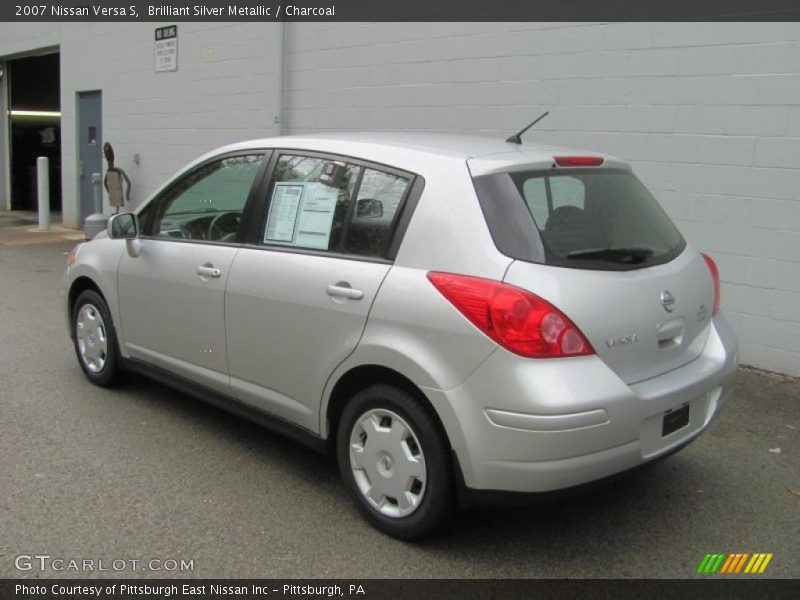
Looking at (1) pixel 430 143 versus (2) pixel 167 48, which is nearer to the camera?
(1) pixel 430 143

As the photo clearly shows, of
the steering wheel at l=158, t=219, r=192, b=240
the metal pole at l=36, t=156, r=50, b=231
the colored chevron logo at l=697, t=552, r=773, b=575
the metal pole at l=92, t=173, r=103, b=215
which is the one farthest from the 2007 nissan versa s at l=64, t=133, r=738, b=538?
the metal pole at l=36, t=156, r=50, b=231

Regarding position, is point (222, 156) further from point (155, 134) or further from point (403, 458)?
point (155, 134)

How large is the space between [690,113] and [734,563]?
153 inches

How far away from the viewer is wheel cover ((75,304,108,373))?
5176 mm

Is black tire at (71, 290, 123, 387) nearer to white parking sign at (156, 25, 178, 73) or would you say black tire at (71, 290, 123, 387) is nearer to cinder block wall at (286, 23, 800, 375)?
cinder block wall at (286, 23, 800, 375)

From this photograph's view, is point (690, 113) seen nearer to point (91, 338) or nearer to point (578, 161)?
point (578, 161)

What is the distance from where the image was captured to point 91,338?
17.3 ft

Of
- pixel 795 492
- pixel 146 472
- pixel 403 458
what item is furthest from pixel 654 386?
pixel 146 472

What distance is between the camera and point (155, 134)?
12.1 m

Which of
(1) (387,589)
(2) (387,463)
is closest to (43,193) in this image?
(2) (387,463)

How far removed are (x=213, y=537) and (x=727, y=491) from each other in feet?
8.40

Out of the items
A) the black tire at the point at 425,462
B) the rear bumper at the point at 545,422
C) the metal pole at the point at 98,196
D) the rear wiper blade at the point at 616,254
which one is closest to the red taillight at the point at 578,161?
the rear wiper blade at the point at 616,254

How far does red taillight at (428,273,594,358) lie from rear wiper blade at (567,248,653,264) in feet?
1.11
